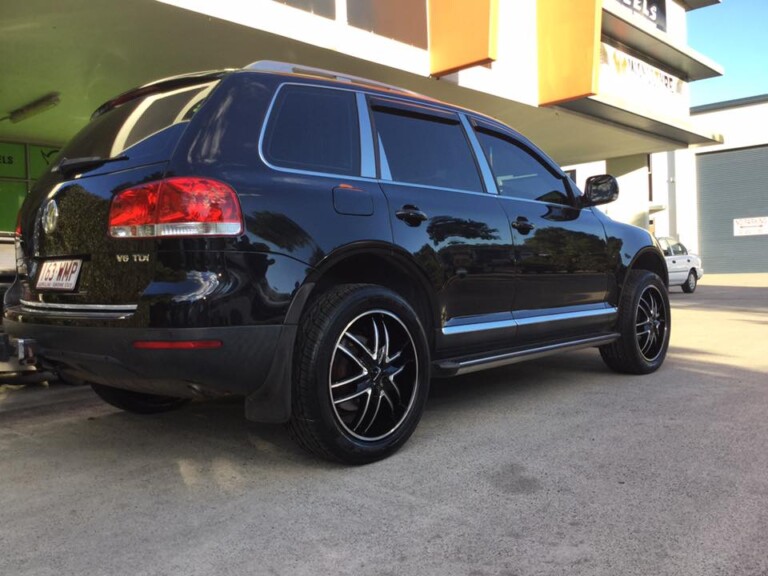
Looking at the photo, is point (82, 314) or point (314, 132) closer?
point (82, 314)

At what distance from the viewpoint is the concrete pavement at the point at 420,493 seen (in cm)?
234

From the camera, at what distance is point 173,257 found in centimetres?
269

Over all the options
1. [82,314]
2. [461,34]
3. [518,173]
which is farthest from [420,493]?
[461,34]

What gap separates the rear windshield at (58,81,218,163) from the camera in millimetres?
3051

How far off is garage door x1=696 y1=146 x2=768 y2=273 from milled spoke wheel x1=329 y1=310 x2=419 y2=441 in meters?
33.2

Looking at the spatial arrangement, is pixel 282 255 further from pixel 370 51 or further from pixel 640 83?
pixel 640 83

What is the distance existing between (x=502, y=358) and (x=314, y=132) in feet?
5.89

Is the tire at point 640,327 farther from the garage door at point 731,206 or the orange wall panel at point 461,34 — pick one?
the garage door at point 731,206

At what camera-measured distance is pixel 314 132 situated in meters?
3.29

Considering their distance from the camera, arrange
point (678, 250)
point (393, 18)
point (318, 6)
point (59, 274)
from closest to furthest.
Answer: point (59, 274) → point (318, 6) → point (393, 18) → point (678, 250)

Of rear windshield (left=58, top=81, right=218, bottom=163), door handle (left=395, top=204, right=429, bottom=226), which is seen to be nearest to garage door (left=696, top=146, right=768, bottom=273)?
door handle (left=395, top=204, right=429, bottom=226)

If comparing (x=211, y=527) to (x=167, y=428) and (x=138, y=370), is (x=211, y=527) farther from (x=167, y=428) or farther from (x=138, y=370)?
(x=167, y=428)

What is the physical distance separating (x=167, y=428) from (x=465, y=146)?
2621 mm

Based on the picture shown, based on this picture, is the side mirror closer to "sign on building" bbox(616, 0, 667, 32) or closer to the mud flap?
the mud flap
